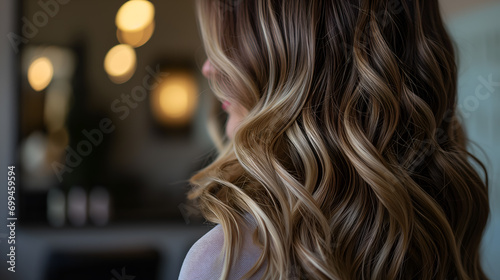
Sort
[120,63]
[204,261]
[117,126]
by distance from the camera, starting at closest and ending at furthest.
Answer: [204,261], [120,63], [117,126]

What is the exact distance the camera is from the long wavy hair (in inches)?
23.9

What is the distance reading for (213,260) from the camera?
568 millimetres

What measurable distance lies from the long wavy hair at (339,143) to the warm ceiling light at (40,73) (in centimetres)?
95

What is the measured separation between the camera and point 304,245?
0.60 metres

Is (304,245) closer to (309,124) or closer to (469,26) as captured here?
(309,124)

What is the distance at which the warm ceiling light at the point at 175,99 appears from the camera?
5.75ft

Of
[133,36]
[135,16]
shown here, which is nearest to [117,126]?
[133,36]

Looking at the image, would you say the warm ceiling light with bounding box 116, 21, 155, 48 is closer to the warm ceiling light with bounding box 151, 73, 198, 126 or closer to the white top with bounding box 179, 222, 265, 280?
the warm ceiling light with bounding box 151, 73, 198, 126

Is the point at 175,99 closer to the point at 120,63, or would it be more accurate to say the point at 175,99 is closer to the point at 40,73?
the point at 120,63

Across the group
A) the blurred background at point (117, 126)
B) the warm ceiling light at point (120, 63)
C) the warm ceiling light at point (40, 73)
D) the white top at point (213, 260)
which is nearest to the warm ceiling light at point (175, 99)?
the blurred background at point (117, 126)

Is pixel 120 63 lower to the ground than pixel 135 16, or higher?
lower

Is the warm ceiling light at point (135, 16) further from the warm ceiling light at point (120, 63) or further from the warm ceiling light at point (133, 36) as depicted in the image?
the warm ceiling light at point (120, 63)

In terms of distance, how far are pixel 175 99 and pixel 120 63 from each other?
318 mm

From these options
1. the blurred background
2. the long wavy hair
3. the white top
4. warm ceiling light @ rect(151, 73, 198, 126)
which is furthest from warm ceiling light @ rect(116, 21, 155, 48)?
the white top
